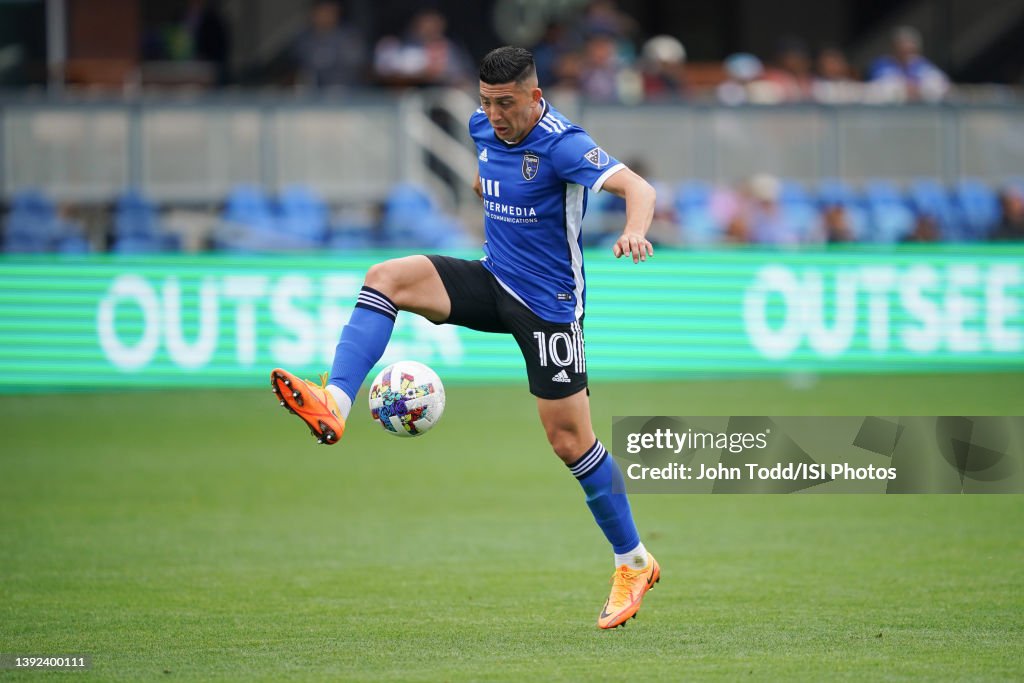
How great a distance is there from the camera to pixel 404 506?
10.9 m

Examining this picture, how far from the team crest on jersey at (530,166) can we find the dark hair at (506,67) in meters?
0.36

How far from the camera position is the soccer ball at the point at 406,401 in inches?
277

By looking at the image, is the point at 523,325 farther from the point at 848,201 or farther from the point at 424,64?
the point at 848,201

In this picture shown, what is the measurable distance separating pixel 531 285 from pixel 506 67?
102 cm

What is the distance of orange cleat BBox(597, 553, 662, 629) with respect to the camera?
7.05 metres

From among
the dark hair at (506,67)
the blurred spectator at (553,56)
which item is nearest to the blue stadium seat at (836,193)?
the blurred spectator at (553,56)

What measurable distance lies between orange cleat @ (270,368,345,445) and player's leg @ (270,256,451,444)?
6 centimetres

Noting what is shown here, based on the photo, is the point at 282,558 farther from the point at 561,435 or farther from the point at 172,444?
the point at 172,444

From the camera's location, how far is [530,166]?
707cm

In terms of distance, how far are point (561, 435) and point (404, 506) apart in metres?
3.95

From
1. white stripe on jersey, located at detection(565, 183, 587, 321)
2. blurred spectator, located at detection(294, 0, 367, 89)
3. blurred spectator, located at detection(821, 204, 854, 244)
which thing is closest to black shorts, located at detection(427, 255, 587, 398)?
white stripe on jersey, located at detection(565, 183, 587, 321)

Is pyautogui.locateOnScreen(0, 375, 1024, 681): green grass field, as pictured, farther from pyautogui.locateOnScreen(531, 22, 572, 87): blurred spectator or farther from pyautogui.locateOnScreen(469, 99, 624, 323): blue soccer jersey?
pyautogui.locateOnScreen(531, 22, 572, 87): blurred spectator

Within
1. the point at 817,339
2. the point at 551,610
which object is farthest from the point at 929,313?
the point at 551,610
